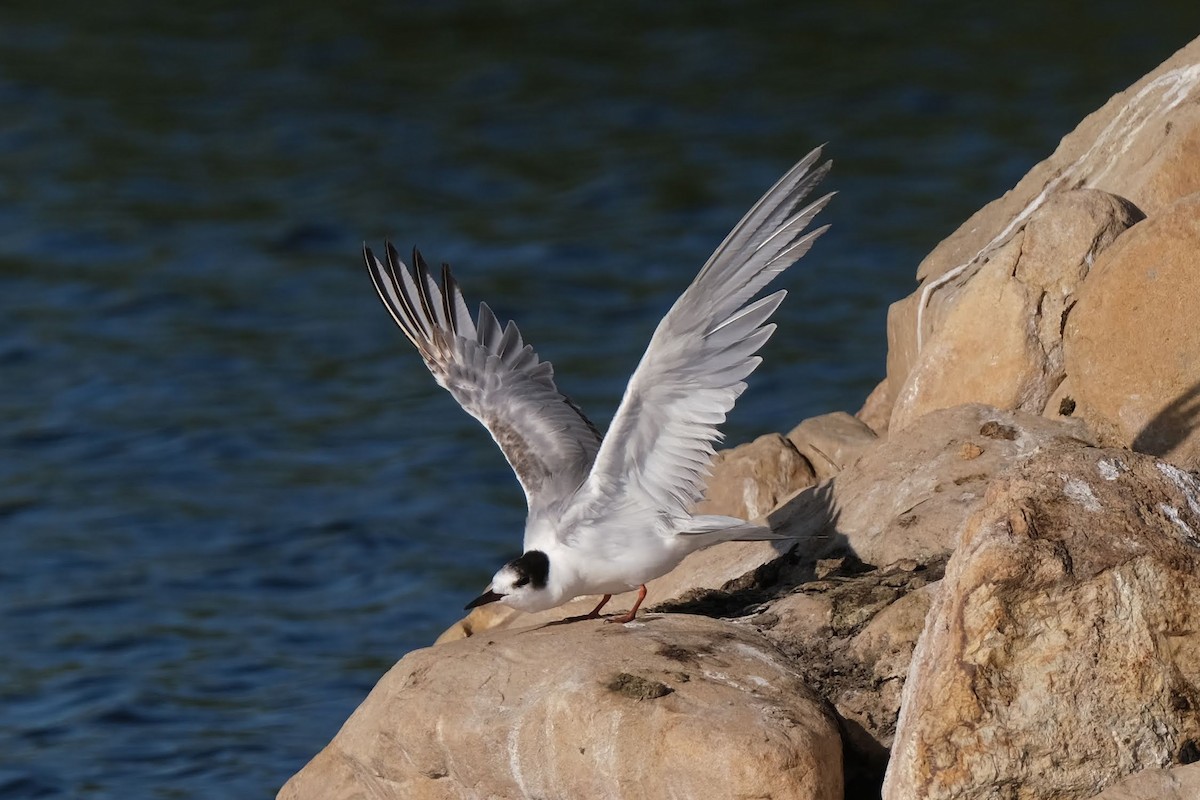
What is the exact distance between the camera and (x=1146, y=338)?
23.3 ft

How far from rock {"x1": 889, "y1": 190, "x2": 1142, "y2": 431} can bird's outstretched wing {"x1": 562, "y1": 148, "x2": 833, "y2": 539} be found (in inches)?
45.9

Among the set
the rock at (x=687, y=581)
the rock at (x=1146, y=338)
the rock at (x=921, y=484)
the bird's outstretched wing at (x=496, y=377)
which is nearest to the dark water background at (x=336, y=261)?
the rock at (x=687, y=581)

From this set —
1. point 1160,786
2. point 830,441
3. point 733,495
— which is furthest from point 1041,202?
point 1160,786

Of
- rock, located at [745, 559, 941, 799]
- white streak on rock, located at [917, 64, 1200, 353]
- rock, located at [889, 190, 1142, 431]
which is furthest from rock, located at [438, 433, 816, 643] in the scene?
rock, located at [745, 559, 941, 799]

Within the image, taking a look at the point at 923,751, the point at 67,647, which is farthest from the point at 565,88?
the point at 923,751

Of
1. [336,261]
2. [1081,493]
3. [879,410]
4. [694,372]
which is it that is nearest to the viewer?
[1081,493]

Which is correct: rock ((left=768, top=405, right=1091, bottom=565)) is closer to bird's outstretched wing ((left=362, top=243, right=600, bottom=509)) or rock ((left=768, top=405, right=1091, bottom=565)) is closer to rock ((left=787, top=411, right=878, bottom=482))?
rock ((left=787, top=411, right=878, bottom=482))

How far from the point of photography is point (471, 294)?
15.2 m

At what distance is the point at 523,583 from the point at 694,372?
3.54 ft

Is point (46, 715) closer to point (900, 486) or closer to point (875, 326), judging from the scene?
point (900, 486)

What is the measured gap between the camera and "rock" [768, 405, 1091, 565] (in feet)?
22.9

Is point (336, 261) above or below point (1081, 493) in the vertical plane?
above

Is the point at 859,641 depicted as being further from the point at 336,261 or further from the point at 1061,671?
the point at 336,261

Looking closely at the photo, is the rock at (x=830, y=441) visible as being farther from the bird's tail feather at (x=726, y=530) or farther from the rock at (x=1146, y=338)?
the rock at (x=1146, y=338)
